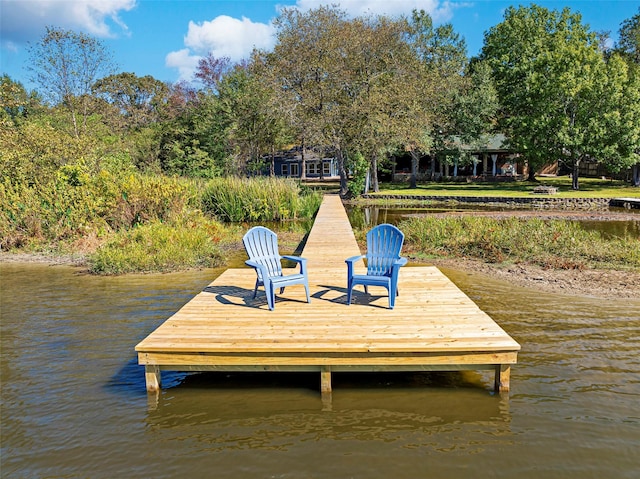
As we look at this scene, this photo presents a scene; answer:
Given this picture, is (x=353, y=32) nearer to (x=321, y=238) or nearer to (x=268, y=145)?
(x=268, y=145)

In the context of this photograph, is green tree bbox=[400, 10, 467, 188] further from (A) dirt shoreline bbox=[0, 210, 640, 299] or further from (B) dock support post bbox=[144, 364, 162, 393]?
(B) dock support post bbox=[144, 364, 162, 393]

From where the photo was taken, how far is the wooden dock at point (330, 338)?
4.34 metres

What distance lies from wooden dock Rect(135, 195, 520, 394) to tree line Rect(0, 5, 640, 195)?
1949cm

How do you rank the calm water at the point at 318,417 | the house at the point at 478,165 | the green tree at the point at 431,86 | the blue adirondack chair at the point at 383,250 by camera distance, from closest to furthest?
1. the calm water at the point at 318,417
2. the blue adirondack chair at the point at 383,250
3. the green tree at the point at 431,86
4. the house at the point at 478,165

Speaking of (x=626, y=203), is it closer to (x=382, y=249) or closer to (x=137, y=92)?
(x=382, y=249)

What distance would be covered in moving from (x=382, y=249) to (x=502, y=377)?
6.81ft

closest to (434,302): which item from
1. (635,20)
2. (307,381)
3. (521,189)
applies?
(307,381)

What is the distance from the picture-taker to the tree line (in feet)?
87.5

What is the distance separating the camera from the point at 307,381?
16.0 feet

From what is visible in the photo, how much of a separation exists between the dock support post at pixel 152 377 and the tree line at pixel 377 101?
19.8 m

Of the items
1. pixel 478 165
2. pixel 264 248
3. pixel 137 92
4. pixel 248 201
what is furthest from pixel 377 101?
pixel 137 92

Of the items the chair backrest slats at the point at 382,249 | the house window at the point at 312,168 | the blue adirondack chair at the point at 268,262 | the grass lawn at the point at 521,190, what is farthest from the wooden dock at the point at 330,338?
the house window at the point at 312,168

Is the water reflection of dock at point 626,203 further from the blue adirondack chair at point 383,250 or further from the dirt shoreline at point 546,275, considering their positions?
the blue adirondack chair at point 383,250

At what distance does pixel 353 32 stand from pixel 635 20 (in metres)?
29.0
